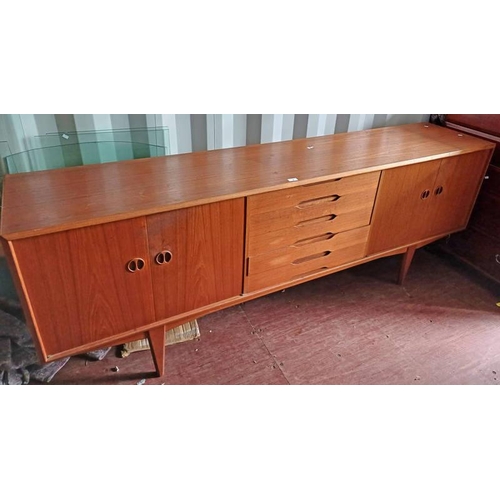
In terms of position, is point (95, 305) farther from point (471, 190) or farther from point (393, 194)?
point (471, 190)

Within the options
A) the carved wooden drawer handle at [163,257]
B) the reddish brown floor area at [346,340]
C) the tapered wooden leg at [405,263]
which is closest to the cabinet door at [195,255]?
the carved wooden drawer handle at [163,257]

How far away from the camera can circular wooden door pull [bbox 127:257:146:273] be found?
121cm

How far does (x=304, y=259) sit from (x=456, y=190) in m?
0.85

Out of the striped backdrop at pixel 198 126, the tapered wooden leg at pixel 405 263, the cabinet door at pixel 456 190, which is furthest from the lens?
the tapered wooden leg at pixel 405 263

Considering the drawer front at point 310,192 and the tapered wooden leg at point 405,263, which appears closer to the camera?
the drawer front at point 310,192

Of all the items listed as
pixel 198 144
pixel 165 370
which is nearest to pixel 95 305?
pixel 165 370

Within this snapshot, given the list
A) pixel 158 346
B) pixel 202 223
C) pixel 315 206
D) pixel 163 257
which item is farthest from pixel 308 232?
pixel 158 346

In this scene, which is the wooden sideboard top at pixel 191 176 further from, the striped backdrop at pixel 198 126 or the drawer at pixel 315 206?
the striped backdrop at pixel 198 126

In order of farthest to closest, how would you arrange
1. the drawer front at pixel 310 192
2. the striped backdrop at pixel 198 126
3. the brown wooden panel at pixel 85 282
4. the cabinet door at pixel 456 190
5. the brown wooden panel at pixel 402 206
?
the cabinet door at pixel 456 190
the brown wooden panel at pixel 402 206
the striped backdrop at pixel 198 126
the drawer front at pixel 310 192
the brown wooden panel at pixel 85 282

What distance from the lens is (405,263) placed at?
201 cm

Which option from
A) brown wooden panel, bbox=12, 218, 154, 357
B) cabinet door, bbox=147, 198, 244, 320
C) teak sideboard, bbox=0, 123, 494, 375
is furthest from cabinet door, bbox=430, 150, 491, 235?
brown wooden panel, bbox=12, 218, 154, 357

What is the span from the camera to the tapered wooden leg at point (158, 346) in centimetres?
141

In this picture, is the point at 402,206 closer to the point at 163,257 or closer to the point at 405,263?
the point at 405,263

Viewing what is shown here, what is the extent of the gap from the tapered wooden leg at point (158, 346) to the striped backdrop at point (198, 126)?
0.73 meters
